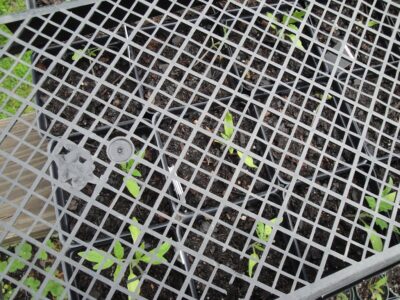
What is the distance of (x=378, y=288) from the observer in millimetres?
985

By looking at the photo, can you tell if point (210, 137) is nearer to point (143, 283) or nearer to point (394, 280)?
point (143, 283)

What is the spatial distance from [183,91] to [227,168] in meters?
0.25

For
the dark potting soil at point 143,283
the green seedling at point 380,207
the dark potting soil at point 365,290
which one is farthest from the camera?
the dark potting soil at point 365,290

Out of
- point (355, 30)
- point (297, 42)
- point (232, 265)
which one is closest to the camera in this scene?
point (297, 42)

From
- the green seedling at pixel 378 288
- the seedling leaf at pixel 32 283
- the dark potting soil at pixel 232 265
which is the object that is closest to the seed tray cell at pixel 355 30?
the dark potting soil at pixel 232 265

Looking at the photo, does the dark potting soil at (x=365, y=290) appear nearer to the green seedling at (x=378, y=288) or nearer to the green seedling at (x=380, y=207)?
the green seedling at (x=378, y=288)

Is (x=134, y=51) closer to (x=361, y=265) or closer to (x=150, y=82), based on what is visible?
(x=150, y=82)

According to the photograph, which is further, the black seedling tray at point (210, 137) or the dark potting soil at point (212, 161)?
the dark potting soil at point (212, 161)

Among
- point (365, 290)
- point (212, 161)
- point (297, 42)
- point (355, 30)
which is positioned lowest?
point (365, 290)

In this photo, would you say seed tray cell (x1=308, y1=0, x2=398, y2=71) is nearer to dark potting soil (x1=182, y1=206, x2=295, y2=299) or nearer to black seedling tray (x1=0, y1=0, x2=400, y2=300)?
black seedling tray (x1=0, y1=0, x2=400, y2=300)

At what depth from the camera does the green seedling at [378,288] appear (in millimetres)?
965

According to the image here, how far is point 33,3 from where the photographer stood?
0.86m

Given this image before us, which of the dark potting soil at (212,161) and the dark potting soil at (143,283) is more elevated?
the dark potting soil at (212,161)

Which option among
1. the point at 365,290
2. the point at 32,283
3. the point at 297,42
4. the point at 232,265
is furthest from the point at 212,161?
the point at 32,283
